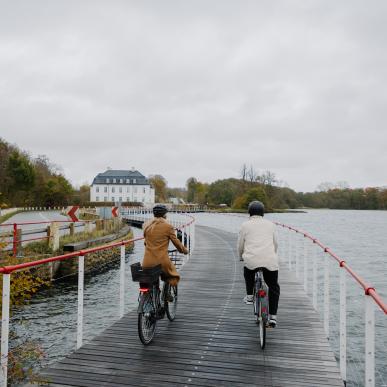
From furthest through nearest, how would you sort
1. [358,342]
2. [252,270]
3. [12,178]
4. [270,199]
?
1. [270,199]
2. [12,178]
3. [358,342]
4. [252,270]

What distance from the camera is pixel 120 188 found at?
4488 inches

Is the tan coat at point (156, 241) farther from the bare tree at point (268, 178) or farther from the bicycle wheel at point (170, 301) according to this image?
the bare tree at point (268, 178)

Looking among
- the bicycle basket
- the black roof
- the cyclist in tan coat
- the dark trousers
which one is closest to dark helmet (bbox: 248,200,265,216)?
the dark trousers

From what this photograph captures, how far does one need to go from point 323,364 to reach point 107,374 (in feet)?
8.12

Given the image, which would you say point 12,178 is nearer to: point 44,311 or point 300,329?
point 44,311

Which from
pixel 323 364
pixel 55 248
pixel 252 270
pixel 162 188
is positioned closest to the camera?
pixel 323 364

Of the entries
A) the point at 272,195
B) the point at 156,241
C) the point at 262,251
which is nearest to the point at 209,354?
the point at 262,251

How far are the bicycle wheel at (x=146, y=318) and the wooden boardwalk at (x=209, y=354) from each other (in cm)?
15

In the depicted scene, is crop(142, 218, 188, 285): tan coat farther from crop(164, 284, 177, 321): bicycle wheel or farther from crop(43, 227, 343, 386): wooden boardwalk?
crop(43, 227, 343, 386): wooden boardwalk

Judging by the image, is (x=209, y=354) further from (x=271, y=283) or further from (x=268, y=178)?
(x=268, y=178)

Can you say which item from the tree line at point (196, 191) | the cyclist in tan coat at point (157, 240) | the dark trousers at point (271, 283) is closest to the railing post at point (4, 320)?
the cyclist in tan coat at point (157, 240)

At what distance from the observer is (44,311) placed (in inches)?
479

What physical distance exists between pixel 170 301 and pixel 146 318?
2.91 feet

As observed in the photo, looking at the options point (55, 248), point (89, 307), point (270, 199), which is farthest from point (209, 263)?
point (270, 199)
